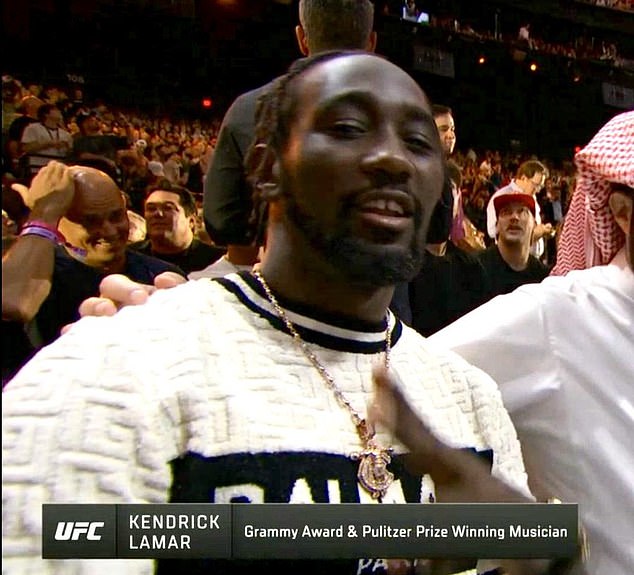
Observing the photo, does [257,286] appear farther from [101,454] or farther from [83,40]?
[83,40]

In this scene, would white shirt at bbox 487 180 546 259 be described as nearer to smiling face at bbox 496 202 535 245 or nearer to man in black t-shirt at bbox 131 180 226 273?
smiling face at bbox 496 202 535 245

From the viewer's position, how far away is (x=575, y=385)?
798 mm

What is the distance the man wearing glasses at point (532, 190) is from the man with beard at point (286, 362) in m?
0.43

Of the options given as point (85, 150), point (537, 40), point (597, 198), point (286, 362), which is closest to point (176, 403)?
point (286, 362)

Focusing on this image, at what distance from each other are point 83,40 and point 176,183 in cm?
21

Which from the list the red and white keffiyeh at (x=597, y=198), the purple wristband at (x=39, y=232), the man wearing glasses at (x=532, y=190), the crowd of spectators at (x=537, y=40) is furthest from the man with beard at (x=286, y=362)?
the crowd of spectators at (x=537, y=40)

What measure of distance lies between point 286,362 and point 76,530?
169 mm

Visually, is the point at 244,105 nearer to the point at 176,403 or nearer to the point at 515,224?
the point at 176,403

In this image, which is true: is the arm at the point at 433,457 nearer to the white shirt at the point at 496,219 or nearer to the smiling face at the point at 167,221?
the smiling face at the point at 167,221

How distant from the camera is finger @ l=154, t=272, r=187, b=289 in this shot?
2.07ft

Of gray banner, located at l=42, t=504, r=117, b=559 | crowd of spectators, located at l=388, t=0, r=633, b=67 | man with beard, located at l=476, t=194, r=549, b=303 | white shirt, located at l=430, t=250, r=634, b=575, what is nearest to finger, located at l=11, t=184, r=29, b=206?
gray banner, located at l=42, t=504, r=117, b=559

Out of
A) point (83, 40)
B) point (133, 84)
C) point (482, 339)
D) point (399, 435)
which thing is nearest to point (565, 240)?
point (482, 339)

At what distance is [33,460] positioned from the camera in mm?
489

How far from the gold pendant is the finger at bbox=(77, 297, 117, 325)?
0.20 meters
